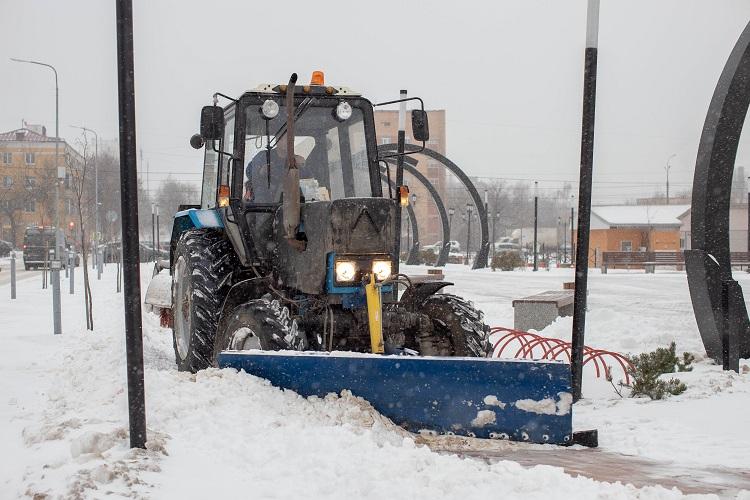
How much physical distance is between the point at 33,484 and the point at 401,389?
2133mm

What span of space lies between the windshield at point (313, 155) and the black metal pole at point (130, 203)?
107 inches

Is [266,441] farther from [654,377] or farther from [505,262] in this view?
[505,262]

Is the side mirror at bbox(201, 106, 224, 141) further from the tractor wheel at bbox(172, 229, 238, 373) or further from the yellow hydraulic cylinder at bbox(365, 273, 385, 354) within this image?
the yellow hydraulic cylinder at bbox(365, 273, 385, 354)

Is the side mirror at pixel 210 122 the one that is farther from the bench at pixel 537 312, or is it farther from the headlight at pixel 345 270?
the bench at pixel 537 312

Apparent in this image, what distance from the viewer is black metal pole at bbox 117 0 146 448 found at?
3656mm

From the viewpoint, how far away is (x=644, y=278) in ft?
89.8

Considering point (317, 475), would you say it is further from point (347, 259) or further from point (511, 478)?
point (347, 259)

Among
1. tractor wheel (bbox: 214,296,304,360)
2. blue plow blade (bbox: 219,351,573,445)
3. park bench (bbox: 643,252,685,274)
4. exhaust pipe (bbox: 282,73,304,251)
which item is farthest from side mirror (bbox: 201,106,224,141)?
park bench (bbox: 643,252,685,274)

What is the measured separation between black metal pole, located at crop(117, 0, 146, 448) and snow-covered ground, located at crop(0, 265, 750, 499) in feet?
0.86

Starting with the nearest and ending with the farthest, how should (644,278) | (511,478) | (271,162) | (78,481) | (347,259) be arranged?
(78,481) < (511,478) < (347,259) < (271,162) < (644,278)

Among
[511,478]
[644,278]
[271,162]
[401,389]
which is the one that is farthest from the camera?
[644,278]

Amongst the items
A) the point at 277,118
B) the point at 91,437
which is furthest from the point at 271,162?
the point at 91,437

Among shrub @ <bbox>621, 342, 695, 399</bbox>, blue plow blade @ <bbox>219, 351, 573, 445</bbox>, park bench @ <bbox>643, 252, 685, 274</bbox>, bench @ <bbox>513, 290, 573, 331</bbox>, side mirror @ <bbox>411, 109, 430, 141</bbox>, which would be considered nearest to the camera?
blue plow blade @ <bbox>219, 351, 573, 445</bbox>

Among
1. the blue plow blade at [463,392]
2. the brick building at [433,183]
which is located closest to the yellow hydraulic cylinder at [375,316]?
the blue plow blade at [463,392]
